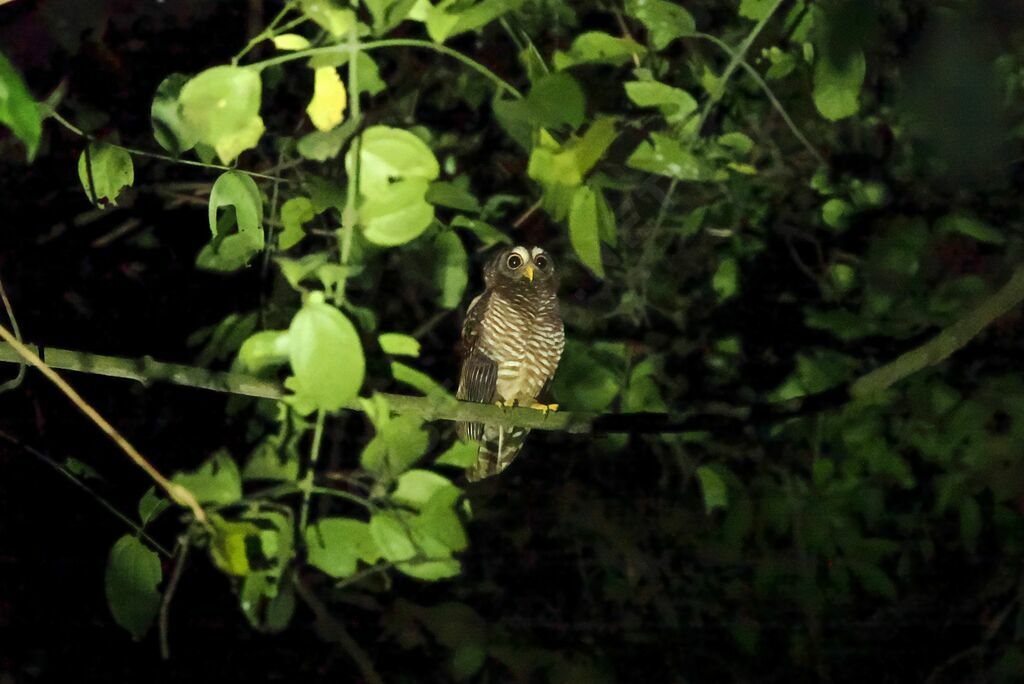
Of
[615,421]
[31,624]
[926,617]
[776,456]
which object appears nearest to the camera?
[615,421]

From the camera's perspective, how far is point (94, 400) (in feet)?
8.02

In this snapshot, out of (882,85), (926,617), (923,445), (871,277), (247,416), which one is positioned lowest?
(926,617)

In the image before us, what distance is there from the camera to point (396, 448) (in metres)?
1.02

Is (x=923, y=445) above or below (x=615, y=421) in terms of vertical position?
below

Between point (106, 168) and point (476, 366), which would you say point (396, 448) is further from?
point (476, 366)

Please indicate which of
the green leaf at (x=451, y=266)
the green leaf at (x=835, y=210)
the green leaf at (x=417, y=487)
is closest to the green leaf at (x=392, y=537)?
the green leaf at (x=417, y=487)

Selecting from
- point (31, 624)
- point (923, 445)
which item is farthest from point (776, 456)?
point (31, 624)

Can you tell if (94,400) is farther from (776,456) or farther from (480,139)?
(776,456)

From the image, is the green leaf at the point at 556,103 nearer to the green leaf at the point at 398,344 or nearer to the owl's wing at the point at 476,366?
the green leaf at the point at 398,344

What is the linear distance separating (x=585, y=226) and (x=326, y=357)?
1.11 ft

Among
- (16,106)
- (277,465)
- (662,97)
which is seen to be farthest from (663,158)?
(16,106)

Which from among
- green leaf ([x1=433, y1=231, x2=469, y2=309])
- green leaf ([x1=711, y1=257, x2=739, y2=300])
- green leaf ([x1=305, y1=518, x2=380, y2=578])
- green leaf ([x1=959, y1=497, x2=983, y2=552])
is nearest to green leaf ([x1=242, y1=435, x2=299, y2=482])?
green leaf ([x1=305, y1=518, x2=380, y2=578])

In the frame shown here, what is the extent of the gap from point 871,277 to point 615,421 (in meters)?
1.23

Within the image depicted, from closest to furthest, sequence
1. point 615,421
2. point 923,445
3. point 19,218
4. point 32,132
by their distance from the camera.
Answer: point 32,132
point 615,421
point 923,445
point 19,218
